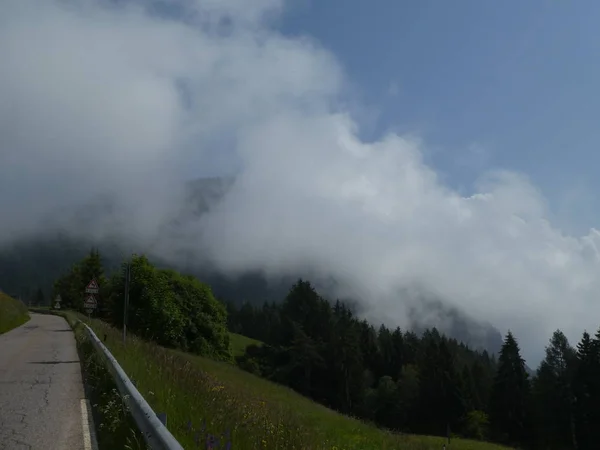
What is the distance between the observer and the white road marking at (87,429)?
7.81 metres

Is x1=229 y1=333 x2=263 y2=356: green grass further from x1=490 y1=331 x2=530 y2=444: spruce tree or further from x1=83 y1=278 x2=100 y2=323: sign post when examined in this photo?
x1=83 y1=278 x2=100 y2=323: sign post

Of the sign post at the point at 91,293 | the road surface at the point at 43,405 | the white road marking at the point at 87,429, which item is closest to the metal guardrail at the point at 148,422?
the white road marking at the point at 87,429

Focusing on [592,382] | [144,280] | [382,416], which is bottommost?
[382,416]

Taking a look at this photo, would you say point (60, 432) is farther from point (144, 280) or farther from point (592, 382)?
point (592, 382)

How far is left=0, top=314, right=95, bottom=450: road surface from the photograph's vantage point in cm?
809

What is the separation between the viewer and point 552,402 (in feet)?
230

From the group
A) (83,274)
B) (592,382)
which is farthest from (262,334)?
(592,382)

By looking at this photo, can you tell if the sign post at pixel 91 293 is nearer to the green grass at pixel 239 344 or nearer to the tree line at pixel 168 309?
the tree line at pixel 168 309

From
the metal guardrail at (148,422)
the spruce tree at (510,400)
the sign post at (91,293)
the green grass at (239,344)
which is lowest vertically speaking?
the spruce tree at (510,400)

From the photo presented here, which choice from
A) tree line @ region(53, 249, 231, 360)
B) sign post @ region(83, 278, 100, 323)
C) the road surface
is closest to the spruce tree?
tree line @ region(53, 249, 231, 360)

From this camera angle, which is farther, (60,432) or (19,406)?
(19,406)

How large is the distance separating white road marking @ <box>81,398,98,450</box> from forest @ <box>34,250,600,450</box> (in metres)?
37.6

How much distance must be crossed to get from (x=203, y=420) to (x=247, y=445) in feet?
2.91

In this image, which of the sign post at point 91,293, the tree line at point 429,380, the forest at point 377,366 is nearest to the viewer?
the sign post at point 91,293
